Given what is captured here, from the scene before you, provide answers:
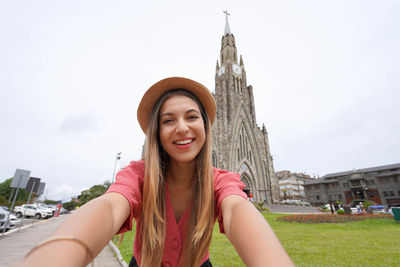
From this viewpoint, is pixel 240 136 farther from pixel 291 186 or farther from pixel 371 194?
pixel 291 186

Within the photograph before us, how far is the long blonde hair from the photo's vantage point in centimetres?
120

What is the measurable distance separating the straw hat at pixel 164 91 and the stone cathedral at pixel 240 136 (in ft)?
84.4

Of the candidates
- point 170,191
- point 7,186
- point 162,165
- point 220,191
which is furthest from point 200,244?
point 7,186

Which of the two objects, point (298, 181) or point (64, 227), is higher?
point (298, 181)

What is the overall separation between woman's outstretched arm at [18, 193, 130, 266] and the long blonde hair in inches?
8.3

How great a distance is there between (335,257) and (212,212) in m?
4.21

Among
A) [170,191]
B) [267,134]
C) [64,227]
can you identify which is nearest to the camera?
[64,227]

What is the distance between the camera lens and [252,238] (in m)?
0.81

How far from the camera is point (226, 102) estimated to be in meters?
34.6

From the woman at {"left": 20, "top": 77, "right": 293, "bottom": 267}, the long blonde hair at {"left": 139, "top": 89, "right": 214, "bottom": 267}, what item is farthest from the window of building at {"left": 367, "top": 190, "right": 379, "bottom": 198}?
the long blonde hair at {"left": 139, "top": 89, "right": 214, "bottom": 267}

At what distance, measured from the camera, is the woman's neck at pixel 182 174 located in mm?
1557

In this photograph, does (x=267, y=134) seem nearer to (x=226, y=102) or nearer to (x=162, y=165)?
(x=226, y=102)

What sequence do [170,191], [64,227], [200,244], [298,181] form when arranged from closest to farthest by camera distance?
[64,227] < [200,244] < [170,191] < [298,181]

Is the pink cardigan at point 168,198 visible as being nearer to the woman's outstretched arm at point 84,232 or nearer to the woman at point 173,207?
the woman at point 173,207
